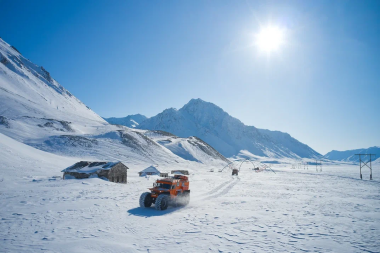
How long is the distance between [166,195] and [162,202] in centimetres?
58

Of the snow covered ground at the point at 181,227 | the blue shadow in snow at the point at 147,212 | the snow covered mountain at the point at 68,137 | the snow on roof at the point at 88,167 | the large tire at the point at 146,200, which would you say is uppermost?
the snow covered mountain at the point at 68,137

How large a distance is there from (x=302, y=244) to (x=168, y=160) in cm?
8929

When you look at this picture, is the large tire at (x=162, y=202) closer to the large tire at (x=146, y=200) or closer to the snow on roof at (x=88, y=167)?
the large tire at (x=146, y=200)

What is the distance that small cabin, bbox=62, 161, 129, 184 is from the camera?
36812mm

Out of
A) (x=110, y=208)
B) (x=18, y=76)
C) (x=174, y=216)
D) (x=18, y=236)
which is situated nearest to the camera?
(x=18, y=236)

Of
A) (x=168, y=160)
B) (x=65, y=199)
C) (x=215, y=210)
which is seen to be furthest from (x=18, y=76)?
(x=215, y=210)

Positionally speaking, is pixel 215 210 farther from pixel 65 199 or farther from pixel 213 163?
pixel 213 163

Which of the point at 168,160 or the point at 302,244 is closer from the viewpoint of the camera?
the point at 302,244

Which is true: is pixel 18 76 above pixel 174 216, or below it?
above

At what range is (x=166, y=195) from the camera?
15.1m

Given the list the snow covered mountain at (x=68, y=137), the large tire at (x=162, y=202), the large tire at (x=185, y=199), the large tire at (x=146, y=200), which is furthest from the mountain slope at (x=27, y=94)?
the large tire at (x=162, y=202)

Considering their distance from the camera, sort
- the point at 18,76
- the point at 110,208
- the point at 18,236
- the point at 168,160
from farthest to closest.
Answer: the point at 18,76, the point at 168,160, the point at 110,208, the point at 18,236

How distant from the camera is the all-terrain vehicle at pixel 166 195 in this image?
1478 centimetres

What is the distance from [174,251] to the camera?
26.5 ft
